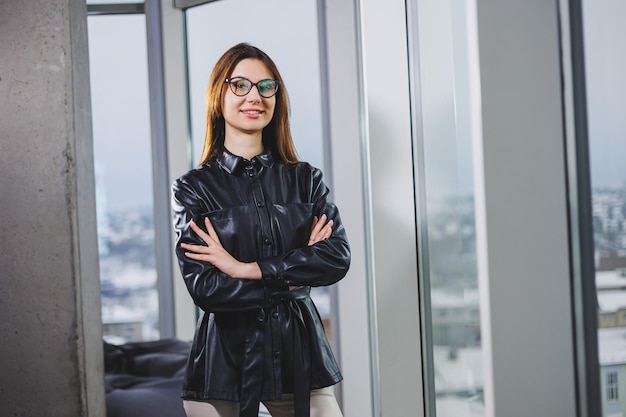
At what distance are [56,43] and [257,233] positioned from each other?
3.18ft

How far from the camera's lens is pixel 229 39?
170 inches

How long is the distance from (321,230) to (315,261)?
0.42 feet

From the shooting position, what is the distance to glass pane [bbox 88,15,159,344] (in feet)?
15.3

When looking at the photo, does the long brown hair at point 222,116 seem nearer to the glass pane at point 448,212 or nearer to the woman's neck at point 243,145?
the woman's neck at point 243,145

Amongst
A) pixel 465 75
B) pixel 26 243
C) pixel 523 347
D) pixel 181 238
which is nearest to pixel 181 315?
pixel 26 243

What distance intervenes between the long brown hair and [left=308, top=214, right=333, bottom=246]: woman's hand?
22 cm

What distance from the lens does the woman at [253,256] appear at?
2016 mm

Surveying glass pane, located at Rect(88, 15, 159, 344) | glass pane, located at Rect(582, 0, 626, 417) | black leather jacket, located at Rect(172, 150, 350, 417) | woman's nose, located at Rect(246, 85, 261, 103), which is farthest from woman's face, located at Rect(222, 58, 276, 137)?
glass pane, located at Rect(88, 15, 159, 344)

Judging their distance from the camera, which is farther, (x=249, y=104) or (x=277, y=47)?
(x=277, y=47)

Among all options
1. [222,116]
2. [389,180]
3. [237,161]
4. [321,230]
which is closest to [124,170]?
[389,180]

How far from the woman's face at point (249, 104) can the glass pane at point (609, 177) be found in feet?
3.40

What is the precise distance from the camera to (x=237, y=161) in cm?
214

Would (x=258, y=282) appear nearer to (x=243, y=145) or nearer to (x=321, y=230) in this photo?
(x=321, y=230)

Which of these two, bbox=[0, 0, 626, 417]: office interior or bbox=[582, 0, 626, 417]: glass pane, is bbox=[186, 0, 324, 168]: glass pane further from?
bbox=[582, 0, 626, 417]: glass pane
